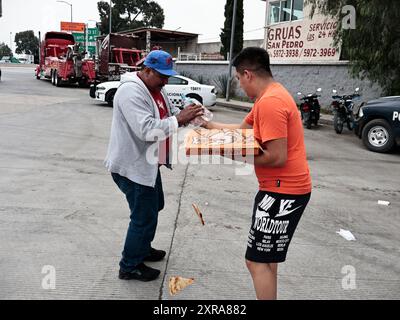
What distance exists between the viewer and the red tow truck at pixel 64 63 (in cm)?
2356

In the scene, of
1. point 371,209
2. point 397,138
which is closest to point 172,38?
point 397,138

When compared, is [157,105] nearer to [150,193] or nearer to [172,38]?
[150,193]

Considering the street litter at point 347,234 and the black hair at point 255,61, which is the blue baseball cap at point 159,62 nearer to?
the black hair at point 255,61

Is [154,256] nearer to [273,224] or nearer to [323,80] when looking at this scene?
[273,224]

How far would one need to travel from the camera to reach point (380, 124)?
973 cm

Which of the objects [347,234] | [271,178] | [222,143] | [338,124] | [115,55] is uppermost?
[115,55]

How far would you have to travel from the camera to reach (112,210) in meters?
5.00

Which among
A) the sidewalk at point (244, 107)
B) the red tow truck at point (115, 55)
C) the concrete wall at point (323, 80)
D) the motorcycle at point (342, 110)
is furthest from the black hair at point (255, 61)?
the red tow truck at point (115, 55)

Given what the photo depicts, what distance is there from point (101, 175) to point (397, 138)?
6794mm

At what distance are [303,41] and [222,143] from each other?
67.9 feet

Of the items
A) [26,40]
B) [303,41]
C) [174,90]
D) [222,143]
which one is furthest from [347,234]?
[26,40]

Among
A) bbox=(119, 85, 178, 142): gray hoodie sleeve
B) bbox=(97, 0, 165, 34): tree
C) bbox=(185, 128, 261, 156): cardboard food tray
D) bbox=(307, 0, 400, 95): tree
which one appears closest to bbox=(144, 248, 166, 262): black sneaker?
bbox=(119, 85, 178, 142): gray hoodie sleeve
